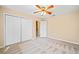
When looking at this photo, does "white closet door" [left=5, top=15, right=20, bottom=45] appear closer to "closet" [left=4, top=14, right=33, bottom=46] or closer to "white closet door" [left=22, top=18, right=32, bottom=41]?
"closet" [left=4, top=14, right=33, bottom=46]

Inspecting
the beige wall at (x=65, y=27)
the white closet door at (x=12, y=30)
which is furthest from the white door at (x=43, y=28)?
the white closet door at (x=12, y=30)

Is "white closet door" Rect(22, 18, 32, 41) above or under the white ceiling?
under

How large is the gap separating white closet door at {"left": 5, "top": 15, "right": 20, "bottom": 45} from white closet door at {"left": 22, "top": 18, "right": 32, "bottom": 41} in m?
0.12

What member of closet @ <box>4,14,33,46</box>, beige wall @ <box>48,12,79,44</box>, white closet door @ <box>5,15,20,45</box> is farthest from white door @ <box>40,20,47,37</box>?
white closet door @ <box>5,15,20,45</box>

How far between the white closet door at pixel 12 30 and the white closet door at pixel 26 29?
0.12 metres

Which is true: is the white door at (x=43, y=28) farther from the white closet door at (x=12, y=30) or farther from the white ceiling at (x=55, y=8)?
the white closet door at (x=12, y=30)

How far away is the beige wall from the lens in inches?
70.8

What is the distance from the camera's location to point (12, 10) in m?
1.74

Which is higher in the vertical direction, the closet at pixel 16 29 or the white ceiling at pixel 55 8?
the white ceiling at pixel 55 8

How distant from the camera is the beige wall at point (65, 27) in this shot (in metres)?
1.80

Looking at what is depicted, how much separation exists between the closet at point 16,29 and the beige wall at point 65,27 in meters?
0.50

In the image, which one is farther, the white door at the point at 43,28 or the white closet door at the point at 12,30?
the white door at the point at 43,28

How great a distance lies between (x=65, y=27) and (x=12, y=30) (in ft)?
3.65
